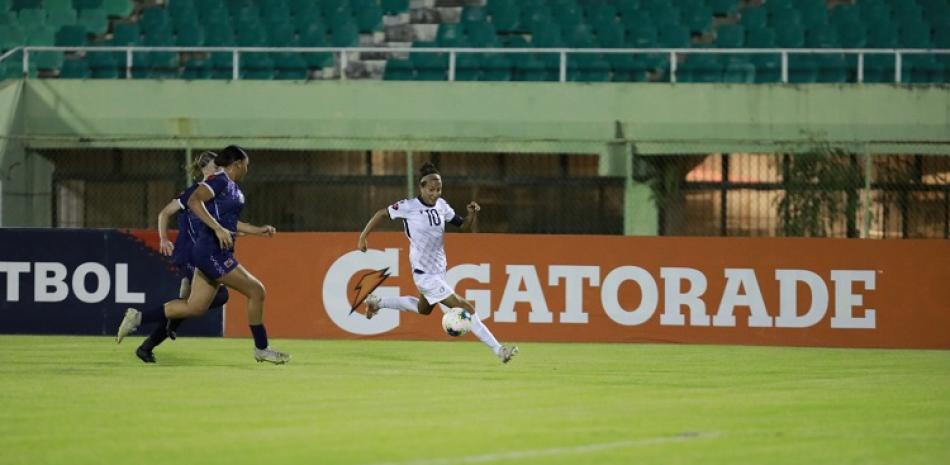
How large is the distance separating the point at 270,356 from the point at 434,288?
1.83 metres

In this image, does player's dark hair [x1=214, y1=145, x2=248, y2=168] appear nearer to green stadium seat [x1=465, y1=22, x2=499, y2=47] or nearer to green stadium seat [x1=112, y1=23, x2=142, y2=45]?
green stadium seat [x1=465, y1=22, x2=499, y2=47]

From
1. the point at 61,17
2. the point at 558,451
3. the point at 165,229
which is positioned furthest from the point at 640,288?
the point at 61,17

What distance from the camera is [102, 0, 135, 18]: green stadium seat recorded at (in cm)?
2694

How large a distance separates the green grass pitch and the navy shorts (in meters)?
0.88

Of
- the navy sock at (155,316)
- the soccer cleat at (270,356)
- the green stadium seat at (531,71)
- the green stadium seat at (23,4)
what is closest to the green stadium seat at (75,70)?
the green stadium seat at (23,4)

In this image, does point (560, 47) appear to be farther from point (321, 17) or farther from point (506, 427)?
point (506, 427)

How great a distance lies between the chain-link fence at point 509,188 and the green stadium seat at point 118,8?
334 cm

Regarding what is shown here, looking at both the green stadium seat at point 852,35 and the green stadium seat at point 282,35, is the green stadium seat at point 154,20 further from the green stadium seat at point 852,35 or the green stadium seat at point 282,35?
the green stadium seat at point 852,35

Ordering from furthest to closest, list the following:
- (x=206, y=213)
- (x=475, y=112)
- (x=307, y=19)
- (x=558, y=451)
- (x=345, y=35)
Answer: (x=307, y=19), (x=345, y=35), (x=475, y=112), (x=206, y=213), (x=558, y=451)

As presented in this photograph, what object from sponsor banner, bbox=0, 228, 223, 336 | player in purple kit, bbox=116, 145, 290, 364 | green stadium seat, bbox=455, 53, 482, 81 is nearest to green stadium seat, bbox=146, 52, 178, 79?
green stadium seat, bbox=455, 53, 482, 81

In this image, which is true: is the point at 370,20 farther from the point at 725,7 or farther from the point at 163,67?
the point at 725,7

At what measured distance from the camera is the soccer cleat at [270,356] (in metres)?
14.2

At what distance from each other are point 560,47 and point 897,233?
6698 mm

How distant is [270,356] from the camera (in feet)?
46.7
